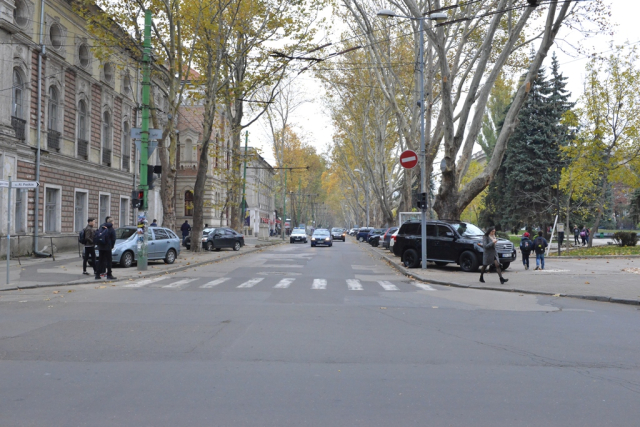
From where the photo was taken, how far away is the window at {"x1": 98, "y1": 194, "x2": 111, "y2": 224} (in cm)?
3181

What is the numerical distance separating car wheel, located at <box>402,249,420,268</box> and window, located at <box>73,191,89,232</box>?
17.2 meters

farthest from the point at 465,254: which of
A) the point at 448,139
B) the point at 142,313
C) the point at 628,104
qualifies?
the point at 628,104

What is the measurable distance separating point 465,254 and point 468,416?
15.6 metres

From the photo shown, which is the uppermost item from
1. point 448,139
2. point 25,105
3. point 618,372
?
point 25,105

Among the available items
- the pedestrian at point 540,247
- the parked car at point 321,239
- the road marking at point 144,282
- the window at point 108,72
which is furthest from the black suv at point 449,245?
the parked car at point 321,239

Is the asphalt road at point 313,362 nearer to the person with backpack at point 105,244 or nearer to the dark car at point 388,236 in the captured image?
the person with backpack at point 105,244

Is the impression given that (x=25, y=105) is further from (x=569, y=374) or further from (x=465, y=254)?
(x=569, y=374)

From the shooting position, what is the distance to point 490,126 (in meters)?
55.1

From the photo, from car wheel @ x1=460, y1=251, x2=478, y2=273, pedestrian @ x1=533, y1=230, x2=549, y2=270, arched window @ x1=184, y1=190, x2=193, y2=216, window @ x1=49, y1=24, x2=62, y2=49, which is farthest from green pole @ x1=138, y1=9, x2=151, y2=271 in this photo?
arched window @ x1=184, y1=190, x2=193, y2=216

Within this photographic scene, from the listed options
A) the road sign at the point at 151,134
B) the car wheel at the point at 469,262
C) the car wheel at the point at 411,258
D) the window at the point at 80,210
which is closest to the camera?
the road sign at the point at 151,134

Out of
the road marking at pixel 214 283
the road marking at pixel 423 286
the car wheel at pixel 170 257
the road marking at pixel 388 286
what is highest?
the car wheel at pixel 170 257

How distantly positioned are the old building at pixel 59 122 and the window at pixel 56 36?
1.0 inches

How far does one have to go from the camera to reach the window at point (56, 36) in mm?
26125

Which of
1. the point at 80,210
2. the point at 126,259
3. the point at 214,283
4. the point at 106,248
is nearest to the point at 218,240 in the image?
the point at 80,210
